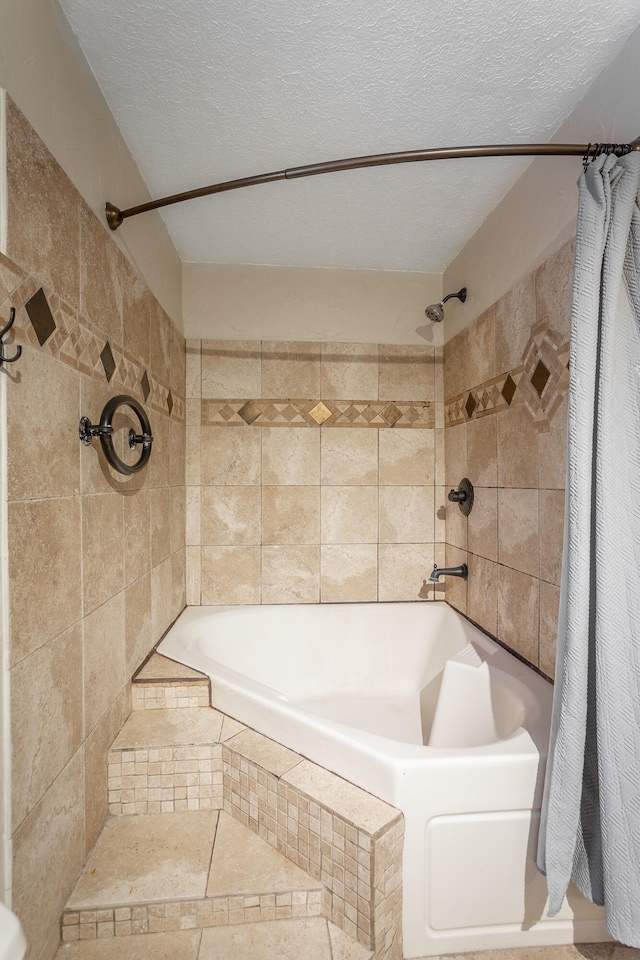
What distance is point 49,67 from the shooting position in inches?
42.3

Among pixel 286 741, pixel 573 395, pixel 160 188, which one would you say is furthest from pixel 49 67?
pixel 286 741

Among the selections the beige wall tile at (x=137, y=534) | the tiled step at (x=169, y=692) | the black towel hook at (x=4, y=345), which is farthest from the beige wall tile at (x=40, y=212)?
the tiled step at (x=169, y=692)

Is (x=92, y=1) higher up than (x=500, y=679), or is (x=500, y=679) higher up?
(x=92, y=1)

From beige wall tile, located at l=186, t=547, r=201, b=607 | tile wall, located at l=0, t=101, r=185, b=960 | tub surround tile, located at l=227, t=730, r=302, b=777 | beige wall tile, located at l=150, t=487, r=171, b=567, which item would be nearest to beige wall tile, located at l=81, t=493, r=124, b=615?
tile wall, located at l=0, t=101, r=185, b=960

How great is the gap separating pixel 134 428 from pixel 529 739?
1.51 meters

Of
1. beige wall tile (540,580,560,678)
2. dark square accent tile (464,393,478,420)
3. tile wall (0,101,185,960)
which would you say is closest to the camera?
tile wall (0,101,185,960)

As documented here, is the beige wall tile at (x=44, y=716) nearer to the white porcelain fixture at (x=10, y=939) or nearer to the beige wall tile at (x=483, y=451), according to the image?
the white porcelain fixture at (x=10, y=939)

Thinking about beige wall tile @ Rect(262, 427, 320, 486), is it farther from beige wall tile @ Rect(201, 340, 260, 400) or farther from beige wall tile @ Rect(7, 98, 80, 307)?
beige wall tile @ Rect(7, 98, 80, 307)

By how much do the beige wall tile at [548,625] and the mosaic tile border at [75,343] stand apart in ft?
4.96

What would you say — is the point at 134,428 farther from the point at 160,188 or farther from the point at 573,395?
the point at 573,395

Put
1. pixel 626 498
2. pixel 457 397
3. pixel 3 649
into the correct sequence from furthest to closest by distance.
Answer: pixel 457 397 < pixel 626 498 < pixel 3 649

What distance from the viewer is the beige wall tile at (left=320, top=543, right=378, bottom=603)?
2506 mm

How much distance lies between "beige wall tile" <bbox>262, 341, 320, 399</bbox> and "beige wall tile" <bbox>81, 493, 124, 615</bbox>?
3.80 feet

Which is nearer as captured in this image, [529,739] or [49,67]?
[49,67]
